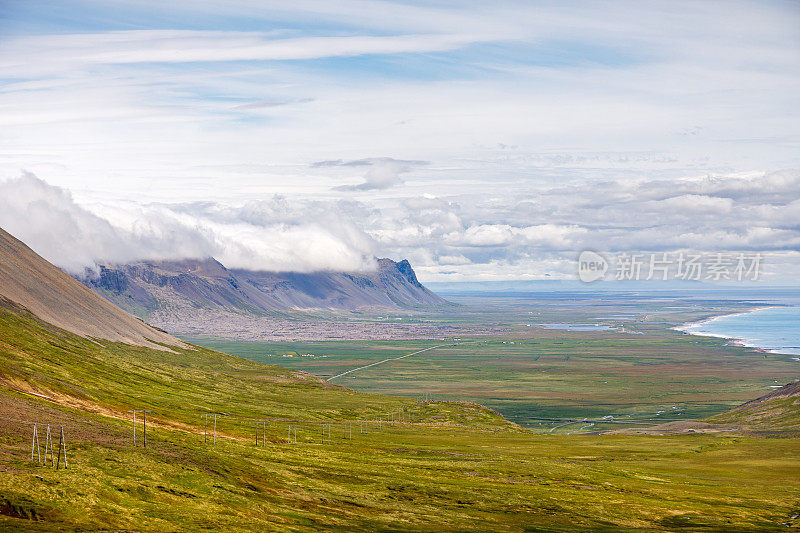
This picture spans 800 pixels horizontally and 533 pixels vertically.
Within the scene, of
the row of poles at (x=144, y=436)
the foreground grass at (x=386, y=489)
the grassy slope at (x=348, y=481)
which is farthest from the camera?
the row of poles at (x=144, y=436)

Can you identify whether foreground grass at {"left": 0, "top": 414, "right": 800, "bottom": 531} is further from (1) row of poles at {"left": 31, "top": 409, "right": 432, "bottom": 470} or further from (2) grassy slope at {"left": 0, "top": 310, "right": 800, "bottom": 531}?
(1) row of poles at {"left": 31, "top": 409, "right": 432, "bottom": 470}

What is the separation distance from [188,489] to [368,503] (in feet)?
75.4

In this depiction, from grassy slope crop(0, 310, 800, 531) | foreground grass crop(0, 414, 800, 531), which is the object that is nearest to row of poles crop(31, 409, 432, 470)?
grassy slope crop(0, 310, 800, 531)

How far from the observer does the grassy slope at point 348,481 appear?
84.6 metres

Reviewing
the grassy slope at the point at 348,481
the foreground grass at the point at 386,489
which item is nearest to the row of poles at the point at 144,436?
the grassy slope at the point at 348,481

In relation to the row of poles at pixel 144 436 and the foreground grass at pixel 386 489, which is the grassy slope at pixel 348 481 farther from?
the row of poles at pixel 144 436

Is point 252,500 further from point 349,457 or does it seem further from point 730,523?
point 730,523

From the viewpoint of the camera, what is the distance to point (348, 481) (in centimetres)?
11575

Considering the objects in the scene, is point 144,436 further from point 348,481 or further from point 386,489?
point 386,489

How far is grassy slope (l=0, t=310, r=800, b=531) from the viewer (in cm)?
8456

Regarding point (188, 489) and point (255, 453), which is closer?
point (188, 489)

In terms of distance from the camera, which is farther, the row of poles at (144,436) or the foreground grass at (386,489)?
the row of poles at (144,436)

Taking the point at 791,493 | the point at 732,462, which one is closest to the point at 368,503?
the point at 791,493

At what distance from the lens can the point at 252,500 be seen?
95.7 meters
